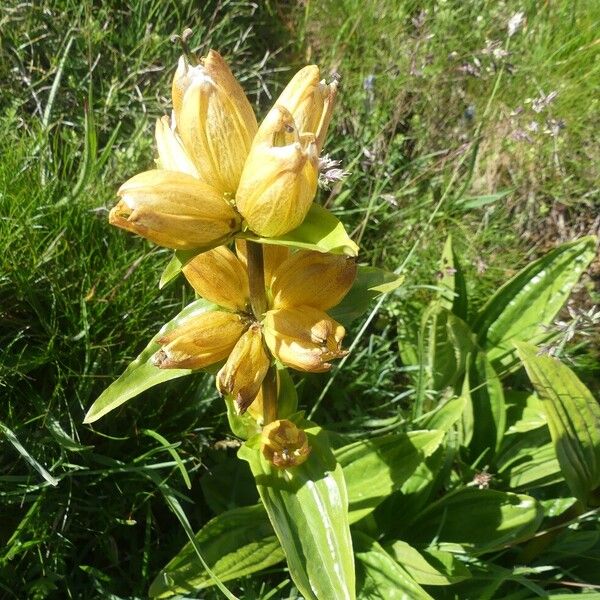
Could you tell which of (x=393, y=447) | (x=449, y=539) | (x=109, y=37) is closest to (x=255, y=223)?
(x=393, y=447)

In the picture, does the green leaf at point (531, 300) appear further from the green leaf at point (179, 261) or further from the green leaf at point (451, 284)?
the green leaf at point (179, 261)

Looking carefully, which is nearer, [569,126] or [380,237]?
[380,237]

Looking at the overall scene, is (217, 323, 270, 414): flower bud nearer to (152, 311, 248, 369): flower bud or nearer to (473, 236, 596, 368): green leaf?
(152, 311, 248, 369): flower bud

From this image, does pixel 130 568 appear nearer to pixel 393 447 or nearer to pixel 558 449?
pixel 393 447

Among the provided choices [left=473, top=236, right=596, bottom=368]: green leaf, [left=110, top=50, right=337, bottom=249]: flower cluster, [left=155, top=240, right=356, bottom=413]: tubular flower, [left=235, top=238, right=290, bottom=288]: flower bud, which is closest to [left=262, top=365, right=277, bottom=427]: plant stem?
[left=155, top=240, right=356, bottom=413]: tubular flower

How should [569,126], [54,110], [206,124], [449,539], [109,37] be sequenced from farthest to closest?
[569,126]
[109,37]
[54,110]
[449,539]
[206,124]

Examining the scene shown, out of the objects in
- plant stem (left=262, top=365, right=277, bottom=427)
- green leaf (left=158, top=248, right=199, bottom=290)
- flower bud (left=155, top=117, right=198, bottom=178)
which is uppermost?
flower bud (left=155, top=117, right=198, bottom=178)
